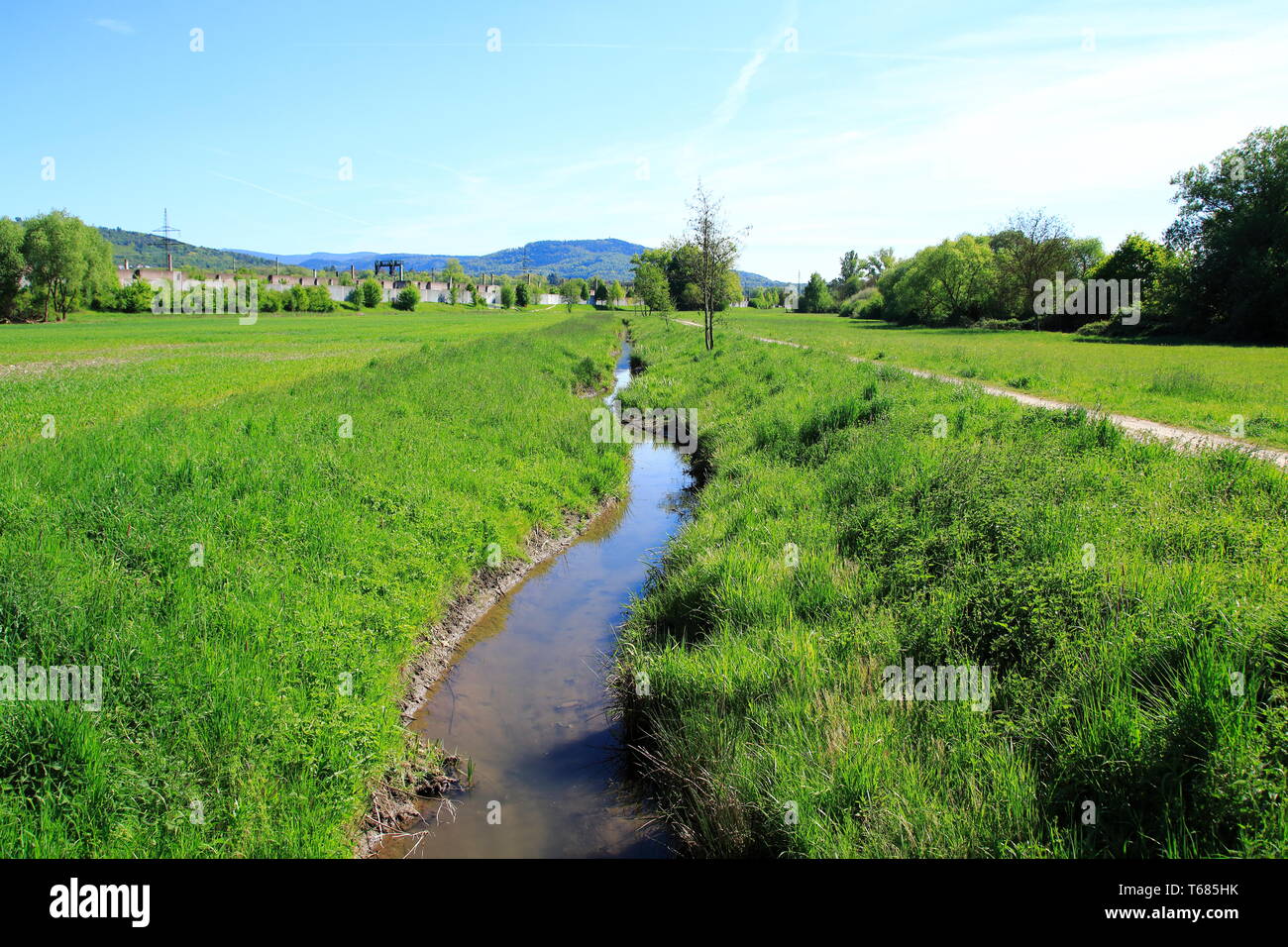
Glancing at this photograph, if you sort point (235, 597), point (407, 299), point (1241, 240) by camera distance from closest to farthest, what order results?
point (235, 597) → point (1241, 240) → point (407, 299)

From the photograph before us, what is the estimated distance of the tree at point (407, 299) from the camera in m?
122

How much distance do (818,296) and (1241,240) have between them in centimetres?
8920

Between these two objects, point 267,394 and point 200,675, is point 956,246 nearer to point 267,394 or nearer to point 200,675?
point 267,394

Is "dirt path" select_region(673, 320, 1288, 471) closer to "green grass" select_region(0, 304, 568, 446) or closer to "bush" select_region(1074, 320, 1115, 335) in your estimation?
"green grass" select_region(0, 304, 568, 446)

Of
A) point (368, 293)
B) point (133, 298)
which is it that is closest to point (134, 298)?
point (133, 298)

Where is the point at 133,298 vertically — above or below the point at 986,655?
above

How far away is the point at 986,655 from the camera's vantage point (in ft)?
17.4

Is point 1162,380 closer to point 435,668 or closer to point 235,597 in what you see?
point 435,668

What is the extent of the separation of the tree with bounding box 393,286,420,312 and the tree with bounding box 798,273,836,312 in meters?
75.7

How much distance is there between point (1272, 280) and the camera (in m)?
37.9

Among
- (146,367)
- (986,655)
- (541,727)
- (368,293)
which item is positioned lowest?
(541,727)

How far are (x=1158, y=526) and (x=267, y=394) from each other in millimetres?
18655
